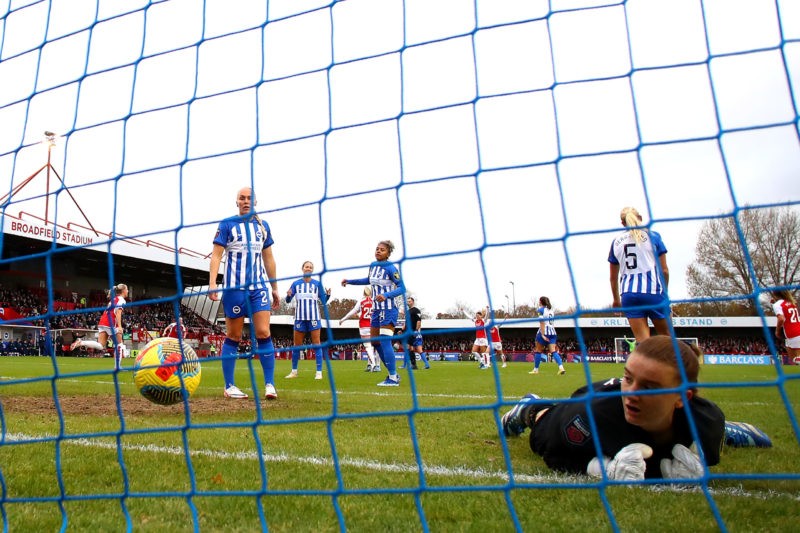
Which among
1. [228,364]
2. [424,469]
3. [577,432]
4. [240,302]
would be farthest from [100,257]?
[577,432]

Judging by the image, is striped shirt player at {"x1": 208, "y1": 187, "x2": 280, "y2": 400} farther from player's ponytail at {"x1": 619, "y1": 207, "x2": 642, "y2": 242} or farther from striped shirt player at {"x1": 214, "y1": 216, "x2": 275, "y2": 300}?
player's ponytail at {"x1": 619, "y1": 207, "x2": 642, "y2": 242}

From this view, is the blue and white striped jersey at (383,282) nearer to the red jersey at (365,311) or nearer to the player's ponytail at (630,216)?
the player's ponytail at (630,216)

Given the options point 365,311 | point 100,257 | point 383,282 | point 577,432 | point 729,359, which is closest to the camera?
point 577,432

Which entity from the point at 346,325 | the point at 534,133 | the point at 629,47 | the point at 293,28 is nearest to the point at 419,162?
the point at 534,133

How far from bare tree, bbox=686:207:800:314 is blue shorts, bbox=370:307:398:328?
3.95 metres

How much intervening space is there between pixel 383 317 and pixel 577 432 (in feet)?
19.1

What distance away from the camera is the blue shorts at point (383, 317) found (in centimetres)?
810

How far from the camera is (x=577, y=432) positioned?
94.3 inches

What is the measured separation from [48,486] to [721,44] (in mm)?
2835

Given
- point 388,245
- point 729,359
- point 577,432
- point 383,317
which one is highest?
point 388,245

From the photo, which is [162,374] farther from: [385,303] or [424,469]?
[385,303]

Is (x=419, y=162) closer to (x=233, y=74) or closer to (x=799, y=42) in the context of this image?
(x=233, y=74)

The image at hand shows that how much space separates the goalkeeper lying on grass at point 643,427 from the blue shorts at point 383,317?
5497 mm

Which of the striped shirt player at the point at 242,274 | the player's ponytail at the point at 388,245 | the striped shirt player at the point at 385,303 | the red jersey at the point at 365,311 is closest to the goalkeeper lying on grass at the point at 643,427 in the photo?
the striped shirt player at the point at 242,274
